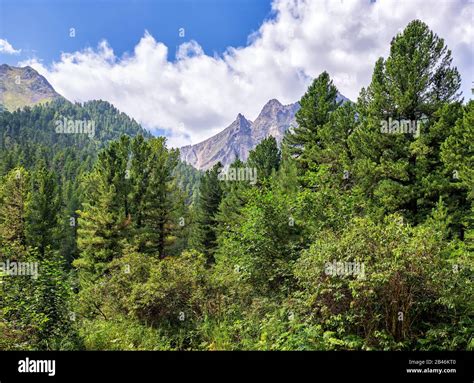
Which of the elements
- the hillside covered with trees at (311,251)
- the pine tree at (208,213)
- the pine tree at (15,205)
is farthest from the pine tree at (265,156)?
the pine tree at (15,205)

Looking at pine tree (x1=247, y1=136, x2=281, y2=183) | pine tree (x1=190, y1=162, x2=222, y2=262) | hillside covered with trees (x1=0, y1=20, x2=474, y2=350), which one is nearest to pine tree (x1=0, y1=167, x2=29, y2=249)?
hillside covered with trees (x1=0, y1=20, x2=474, y2=350)

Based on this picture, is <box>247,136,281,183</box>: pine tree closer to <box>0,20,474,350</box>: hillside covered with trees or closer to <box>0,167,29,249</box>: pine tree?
<box>0,20,474,350</box>: hillside covered with trees

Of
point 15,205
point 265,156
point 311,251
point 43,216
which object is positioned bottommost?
point 311,251

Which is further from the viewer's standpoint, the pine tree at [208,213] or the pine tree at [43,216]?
the pine tree at [208,213]

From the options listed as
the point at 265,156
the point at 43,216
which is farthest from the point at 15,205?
the point at 265,156

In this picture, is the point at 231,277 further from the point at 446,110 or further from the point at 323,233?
the point at 446,110

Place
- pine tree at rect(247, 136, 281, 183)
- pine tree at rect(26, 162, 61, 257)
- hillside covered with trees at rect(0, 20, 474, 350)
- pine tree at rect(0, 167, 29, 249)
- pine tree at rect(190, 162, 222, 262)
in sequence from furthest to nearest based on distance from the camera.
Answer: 1. pine tree at rect(190, 162, 222, 262)
2. pine tree at rect(247, 136, 281, 183)
3. pine tree at rect(26, 162, 61, 257)
4. pine tree at rect(0, 167, 29, 249)
5. hillside covered with trees at rect(0, 20, 474, 350)

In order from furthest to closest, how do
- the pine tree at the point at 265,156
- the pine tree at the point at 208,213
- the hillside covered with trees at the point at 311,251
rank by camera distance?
the pine tree at the point at 208,213
the pine tree at the point at 265,156
the hillside covered with trees at the point at 311,251

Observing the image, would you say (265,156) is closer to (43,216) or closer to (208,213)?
(208,213)

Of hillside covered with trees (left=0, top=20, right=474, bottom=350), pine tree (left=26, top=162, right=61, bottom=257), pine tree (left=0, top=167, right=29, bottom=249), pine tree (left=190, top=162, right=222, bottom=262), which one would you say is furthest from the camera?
pine tree (left=190, top=162, right=222, bottom=262)

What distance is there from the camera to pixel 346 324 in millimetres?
4988

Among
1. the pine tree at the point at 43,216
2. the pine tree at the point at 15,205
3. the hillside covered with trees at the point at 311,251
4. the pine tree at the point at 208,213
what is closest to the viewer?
the hillside covered with trees at the point at 311,251

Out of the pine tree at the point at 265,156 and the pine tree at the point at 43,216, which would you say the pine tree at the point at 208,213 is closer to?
the pine tree at the point at 265,156
